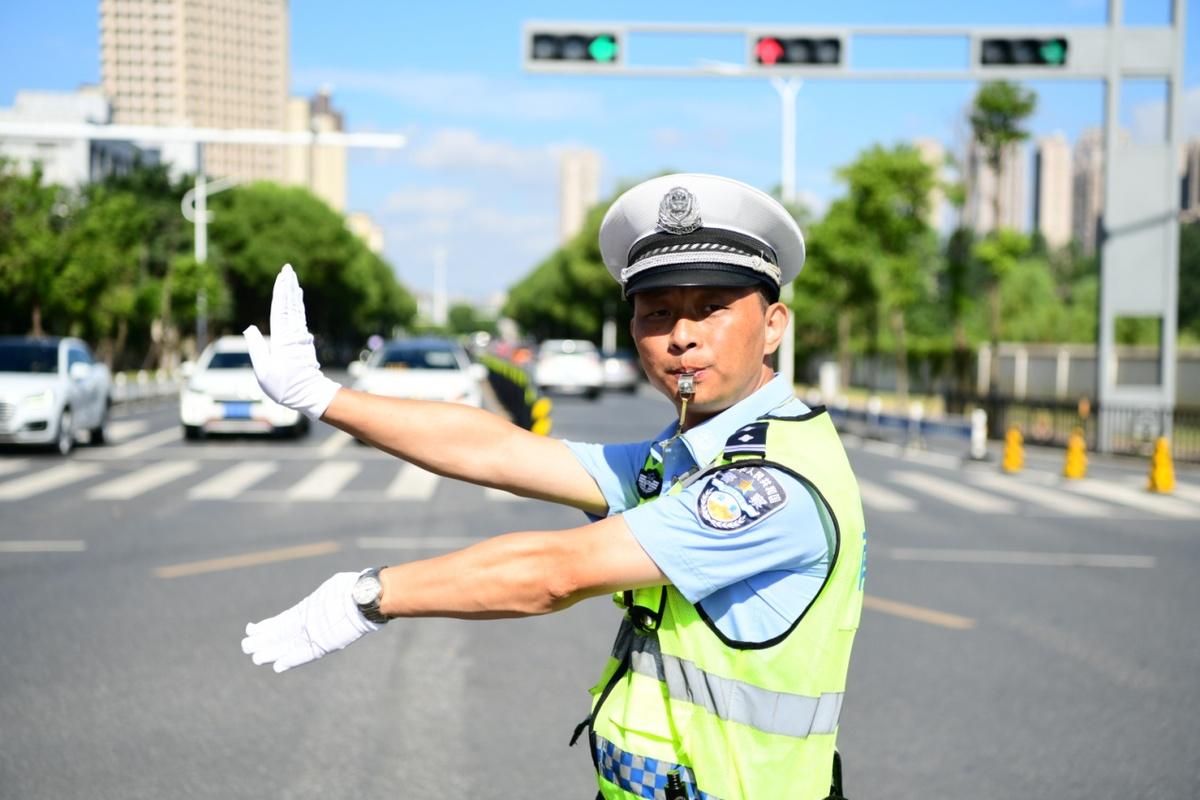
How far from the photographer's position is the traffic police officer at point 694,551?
1.80m

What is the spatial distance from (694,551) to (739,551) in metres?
0.06

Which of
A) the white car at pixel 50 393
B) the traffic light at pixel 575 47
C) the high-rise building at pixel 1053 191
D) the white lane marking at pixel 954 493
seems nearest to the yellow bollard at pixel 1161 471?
the white lane marking at pixel 954 493

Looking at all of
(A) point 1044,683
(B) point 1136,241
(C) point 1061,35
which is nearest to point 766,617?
(A) point 1044,683

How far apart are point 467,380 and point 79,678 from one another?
50.4 feet

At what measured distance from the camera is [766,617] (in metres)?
1.87

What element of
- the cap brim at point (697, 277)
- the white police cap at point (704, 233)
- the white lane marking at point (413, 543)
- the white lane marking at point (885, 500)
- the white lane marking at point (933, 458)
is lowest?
the white lane marking at point (933, 458)

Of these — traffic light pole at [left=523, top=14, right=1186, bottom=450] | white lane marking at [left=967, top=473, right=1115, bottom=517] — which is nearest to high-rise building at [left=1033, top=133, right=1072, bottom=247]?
traffic light pole at [left=523, top=14, right=1186, bottom=450]

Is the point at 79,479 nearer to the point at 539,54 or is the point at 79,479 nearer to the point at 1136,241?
the point at 539,54

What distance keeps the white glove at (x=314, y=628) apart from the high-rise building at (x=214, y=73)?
125249 millimetres

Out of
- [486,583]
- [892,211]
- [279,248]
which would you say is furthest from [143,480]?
[279,248]

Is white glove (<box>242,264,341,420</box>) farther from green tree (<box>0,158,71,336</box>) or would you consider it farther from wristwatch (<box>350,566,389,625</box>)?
green tree (<box>0,158,71,336</box>)

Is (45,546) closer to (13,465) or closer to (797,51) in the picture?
(13,465)

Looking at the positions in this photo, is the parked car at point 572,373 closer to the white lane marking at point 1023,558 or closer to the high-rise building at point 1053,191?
the white lane marking at point 1023,558

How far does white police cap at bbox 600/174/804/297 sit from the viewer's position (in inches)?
79.0
